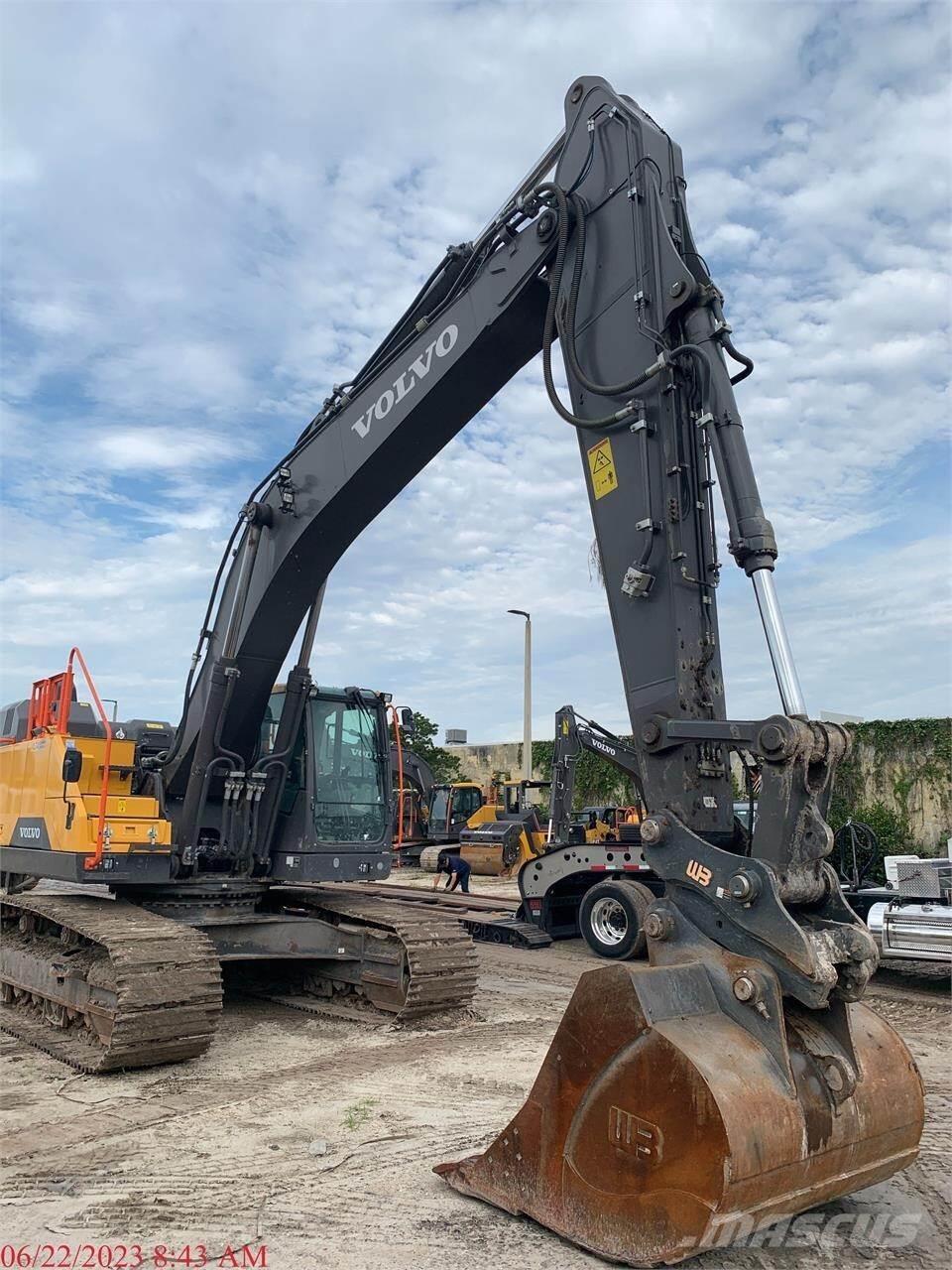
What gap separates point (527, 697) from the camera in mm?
26094

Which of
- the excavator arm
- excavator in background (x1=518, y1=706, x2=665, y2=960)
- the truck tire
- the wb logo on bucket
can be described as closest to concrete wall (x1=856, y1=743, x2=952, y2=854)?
excavator in background (x1=518, y1=706, x2=665, y2=960)

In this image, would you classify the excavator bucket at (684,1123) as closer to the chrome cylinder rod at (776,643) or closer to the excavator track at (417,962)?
the chrome cylinder rod at (776,643)

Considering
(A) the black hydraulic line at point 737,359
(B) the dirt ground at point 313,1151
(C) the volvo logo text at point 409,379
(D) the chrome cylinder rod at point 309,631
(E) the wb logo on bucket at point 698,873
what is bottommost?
(B) the dirt ground at point 313,1151

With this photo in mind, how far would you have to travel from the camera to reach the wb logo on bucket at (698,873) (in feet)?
12.2

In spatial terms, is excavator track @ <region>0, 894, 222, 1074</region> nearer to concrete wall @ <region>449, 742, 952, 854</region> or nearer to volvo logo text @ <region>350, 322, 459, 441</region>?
volvo logo text @ <region>350, 322, 459, 441</region>

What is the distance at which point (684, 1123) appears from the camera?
321 cm

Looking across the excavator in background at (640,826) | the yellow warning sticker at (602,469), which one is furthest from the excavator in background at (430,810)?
Result: the yellow warning sticker at (602,469)

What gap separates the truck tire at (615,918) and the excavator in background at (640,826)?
3415 mm

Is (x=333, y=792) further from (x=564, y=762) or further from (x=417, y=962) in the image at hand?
(x=564, y=762)

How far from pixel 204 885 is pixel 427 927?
1.75 meters

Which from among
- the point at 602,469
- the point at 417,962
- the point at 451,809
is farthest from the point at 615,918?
the point at 451,809

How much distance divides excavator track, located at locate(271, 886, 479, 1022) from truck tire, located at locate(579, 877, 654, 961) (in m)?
3.17

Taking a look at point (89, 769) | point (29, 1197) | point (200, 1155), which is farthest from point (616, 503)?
point (89, 769)

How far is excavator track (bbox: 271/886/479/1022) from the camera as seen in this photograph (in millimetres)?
7273
